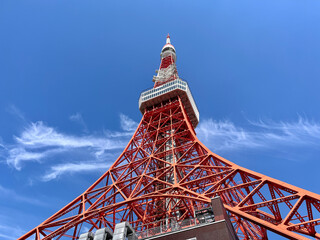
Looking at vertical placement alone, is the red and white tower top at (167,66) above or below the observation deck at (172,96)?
above

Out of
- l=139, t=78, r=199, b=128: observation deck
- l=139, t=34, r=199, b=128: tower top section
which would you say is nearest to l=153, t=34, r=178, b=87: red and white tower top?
l=139, t=34, r=199, b=128: tower top section

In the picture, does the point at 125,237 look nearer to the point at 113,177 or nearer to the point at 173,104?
the point at 113,177

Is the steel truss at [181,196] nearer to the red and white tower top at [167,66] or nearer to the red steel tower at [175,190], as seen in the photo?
the red steel tower at [175,190]

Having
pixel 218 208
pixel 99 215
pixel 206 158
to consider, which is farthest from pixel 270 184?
pixel 99 215

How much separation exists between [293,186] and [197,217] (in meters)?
4.17

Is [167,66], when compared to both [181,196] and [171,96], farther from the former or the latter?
[181,196]

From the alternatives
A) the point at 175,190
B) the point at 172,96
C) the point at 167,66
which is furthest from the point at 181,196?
the point at 167,66

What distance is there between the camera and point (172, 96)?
902 inches

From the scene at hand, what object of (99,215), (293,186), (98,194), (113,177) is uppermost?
(113,177)

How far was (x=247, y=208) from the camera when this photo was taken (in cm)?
967

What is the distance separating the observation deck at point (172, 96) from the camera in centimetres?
2269

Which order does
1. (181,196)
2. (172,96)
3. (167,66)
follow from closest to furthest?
1. (181,196)
2. (172,96)
3. (167,66)

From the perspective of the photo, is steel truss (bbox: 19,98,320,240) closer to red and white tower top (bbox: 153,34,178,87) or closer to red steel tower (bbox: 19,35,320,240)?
red steel tower (bbox: 19,35,320,240)

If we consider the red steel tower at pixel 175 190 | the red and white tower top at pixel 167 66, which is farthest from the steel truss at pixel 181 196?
the red and white tower top at pixel 167 66
